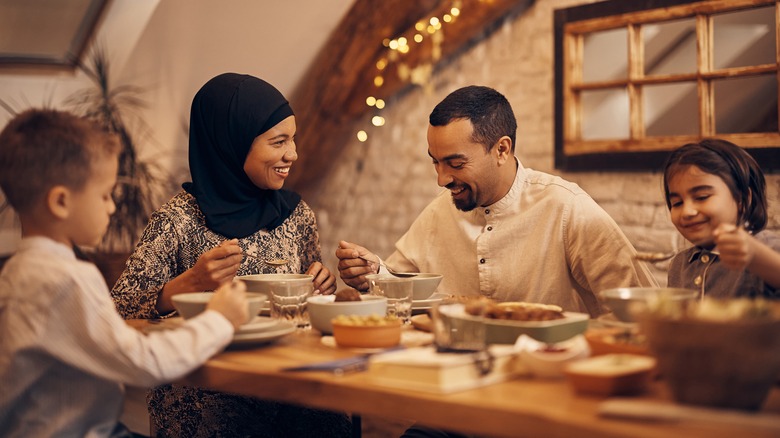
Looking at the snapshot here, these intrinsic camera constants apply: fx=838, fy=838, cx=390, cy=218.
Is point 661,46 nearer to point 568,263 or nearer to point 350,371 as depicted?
point 568,263

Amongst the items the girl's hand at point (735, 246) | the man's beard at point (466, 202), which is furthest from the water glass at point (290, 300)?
the girl's hand at point (735, 246)

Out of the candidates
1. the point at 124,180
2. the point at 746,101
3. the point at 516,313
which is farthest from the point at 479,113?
the point at 746,101

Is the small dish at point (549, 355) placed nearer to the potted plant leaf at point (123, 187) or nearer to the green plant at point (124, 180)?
the potted plant leaf at point (123, 187)

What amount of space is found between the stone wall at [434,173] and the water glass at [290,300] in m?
2.47

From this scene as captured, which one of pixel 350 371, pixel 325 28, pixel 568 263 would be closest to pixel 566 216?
pixel 568 263

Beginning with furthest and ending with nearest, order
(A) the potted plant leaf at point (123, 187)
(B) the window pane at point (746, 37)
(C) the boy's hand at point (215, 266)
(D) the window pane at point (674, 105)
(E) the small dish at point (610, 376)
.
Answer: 1. (D) the window pane at point (674, 105)
2. (A) the potted plant leaf at point (123, 187)
3. (B) the window pane at point (746, 37)
4. (C) the boy's hand at point (215, 266)
5. (E) the small dish at point (610, 376)

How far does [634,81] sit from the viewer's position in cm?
403

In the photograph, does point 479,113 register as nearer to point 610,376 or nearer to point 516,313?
point 516,313

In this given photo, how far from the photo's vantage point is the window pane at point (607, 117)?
541cm

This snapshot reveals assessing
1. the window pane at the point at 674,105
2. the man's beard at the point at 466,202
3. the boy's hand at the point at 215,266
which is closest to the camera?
the boy's hand at the point at 215,266

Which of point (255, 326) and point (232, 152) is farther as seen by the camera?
point (232, 152)

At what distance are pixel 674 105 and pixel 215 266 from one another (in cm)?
437

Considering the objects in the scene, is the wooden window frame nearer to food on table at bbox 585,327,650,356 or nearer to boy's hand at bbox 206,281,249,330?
food on table at bbox 585,327,650,356

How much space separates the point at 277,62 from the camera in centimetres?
534
